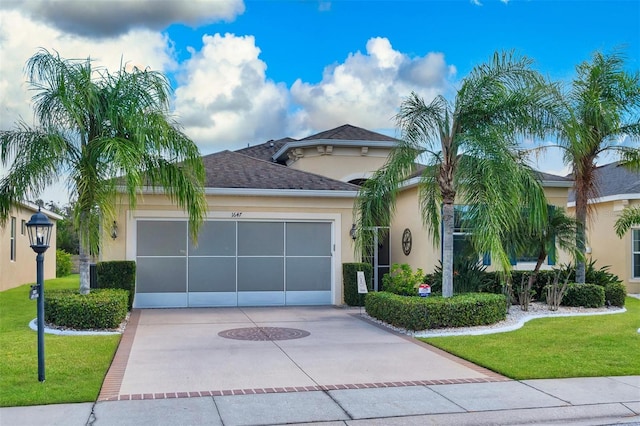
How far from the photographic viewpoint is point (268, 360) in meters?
8.88

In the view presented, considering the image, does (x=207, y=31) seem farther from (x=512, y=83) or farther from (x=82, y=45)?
(x=512, y=83)

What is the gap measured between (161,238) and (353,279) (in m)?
5.08

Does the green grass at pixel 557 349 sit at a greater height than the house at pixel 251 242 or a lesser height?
lesser

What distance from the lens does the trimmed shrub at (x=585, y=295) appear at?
1466cm

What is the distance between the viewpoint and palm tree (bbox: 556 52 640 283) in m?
14.5

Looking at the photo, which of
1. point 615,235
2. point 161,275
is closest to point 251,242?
point 161,275

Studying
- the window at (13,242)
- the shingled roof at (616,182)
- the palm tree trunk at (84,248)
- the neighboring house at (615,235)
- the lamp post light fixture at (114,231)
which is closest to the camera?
the palm tree trunk at (84,248)

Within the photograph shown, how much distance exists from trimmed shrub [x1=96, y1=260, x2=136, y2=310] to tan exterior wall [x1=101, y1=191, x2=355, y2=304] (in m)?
0.72

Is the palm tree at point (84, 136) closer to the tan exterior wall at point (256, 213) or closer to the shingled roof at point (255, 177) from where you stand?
the tan exterior wall at point (256, 213)

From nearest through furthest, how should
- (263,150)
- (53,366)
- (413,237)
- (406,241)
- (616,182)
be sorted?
Result: (53,366)
(413,237)
(406,241)
(616,182)
(263,150)

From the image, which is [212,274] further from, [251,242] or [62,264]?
[62,264]

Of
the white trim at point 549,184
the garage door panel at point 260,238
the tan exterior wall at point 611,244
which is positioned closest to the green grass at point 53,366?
the garage door panel at point 260,238

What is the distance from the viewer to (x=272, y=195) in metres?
15.9

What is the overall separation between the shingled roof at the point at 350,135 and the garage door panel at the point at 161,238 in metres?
6.94
